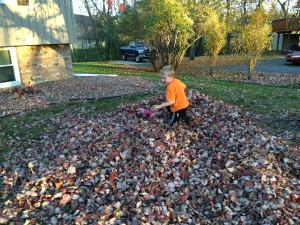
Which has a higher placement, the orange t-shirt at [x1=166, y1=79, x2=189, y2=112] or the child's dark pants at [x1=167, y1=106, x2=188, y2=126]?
the orange t-shirt at [x1=166, y1=79, x2=189, y2=112]

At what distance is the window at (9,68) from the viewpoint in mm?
8500

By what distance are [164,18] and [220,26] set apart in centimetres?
267

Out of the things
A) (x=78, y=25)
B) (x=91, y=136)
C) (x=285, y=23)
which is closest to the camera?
(x=91, y=136)

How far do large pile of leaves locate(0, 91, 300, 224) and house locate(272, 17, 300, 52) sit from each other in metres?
21.2

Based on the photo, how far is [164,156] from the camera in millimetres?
3748

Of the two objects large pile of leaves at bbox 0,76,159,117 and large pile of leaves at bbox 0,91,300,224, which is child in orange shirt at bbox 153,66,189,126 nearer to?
large pile of leaves at bbox 0,91,300,224

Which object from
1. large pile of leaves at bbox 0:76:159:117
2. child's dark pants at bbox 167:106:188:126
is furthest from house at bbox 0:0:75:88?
child's dark pants at bbox 167:106:188:126

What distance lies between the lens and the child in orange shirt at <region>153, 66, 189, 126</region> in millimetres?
4445

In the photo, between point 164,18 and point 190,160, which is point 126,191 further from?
point 164,18

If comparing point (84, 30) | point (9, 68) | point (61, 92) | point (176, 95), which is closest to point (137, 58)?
point (84, 30)

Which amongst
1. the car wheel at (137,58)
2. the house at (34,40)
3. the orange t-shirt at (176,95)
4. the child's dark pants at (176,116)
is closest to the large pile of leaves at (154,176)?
the child's dark pants at (176,116)

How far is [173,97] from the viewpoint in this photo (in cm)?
446

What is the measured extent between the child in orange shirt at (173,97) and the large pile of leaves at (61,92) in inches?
140

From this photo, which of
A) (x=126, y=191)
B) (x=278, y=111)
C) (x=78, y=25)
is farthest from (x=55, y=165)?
(x=78, y=25)
